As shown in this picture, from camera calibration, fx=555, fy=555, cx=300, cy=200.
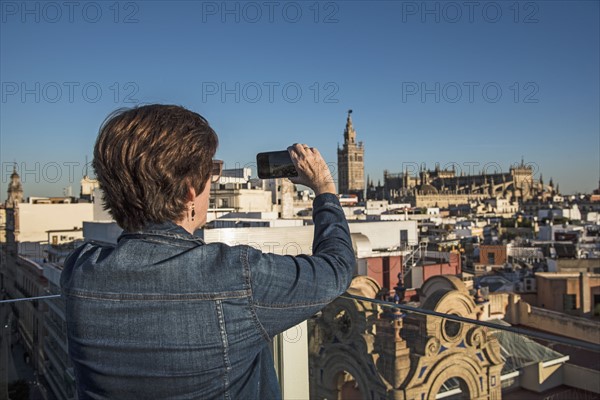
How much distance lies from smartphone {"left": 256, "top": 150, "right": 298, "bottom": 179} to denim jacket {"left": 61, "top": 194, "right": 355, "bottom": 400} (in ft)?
1.08

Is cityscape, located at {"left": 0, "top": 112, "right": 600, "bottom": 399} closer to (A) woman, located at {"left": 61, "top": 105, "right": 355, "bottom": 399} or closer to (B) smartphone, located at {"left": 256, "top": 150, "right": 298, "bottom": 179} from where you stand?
(A) woman, located at {"left": 61, "top": 105, "right": 355, "bottom": 399}

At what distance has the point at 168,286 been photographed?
3.20 feet

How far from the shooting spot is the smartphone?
4.33 ft

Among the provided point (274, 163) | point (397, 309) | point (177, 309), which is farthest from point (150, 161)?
point (397, 309)

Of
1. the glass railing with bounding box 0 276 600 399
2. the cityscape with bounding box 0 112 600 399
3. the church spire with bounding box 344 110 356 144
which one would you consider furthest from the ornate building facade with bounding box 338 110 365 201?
the glass railing with bounding box 0 276 600 399

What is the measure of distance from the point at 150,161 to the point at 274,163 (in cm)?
39

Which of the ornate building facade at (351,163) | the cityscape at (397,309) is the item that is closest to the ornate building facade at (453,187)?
the ornate building facade at (351,163)

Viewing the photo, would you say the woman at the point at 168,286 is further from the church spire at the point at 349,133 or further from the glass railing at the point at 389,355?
the church spire at the point at 349,133

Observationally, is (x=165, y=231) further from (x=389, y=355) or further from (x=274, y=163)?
(x=389, y=355)

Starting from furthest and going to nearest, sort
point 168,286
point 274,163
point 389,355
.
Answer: point 389,355
point 274,163
point 168,286

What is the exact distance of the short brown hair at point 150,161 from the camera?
1.01m

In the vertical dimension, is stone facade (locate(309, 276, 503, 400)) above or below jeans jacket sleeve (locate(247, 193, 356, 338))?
below

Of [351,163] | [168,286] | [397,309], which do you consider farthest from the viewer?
[351,163]

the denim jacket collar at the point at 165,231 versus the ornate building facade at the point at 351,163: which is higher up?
the ornate building facade at the point at 351,163
